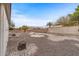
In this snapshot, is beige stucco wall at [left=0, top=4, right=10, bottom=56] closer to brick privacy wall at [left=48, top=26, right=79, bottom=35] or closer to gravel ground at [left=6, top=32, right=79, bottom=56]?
gravel ground at [left=6, top=32, right=79, bottom=56]

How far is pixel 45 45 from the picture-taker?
2.68m

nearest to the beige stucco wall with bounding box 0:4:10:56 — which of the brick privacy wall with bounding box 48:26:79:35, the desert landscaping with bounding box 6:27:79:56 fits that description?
the desert landscaping with bounding box 6:27:79:56

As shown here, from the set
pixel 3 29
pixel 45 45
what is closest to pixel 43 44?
pixel 45 45

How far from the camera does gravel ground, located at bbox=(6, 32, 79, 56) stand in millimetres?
2674

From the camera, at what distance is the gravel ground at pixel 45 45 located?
2674 millimetres

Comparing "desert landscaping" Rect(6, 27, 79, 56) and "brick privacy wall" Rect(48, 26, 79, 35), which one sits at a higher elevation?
"brick privacy wall" Rect(48, 26, 79, 35)

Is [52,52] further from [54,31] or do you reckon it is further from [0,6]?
[0,6]

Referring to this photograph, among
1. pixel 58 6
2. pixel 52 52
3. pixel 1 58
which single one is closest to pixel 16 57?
pixel 1 58

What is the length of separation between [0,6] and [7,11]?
193 millimetres

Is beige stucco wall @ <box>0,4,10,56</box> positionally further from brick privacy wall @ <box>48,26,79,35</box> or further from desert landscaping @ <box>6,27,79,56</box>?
brick privacy wall @ <box>48,26,79,35</box>

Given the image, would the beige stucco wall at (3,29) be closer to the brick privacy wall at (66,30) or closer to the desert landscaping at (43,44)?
the desert landscaping at (43,44)

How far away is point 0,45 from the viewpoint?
103 inches

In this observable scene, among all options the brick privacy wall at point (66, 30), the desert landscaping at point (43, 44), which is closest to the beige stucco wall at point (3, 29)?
the desert landscaping at point (43, 44)

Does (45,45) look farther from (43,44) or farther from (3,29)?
(3,29)
